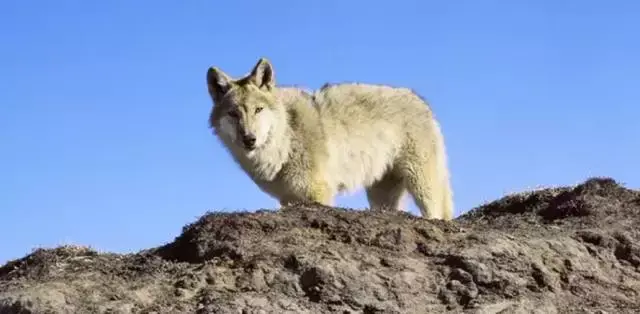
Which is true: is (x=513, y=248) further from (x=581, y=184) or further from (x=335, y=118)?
(x=335, y=118)

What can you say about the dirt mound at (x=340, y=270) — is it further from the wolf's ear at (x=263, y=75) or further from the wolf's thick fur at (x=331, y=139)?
the wolf's ear at (x=263, y=75)

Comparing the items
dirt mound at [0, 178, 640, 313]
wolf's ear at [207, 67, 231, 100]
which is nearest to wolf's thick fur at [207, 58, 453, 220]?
wolf's ear at [207, 67, 231, 100]

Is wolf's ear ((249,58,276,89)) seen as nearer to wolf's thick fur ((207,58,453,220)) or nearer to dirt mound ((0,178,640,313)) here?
wolf's thick fur ((207,58,453,220))

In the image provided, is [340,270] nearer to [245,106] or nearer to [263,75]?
[245,106]

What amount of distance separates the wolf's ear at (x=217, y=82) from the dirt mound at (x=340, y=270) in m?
3.30

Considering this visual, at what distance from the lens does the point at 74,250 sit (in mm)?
9328

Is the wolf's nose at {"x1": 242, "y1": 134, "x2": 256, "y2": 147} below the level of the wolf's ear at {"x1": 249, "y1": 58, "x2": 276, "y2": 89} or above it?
below

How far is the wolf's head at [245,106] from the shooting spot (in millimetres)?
12320

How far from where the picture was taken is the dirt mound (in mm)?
8016

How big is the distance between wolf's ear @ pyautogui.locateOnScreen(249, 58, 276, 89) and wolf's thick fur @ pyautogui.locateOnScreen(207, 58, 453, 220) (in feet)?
0.04

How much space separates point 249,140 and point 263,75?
0.94 meters

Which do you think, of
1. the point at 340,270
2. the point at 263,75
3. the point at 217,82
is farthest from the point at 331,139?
the point at 340,270

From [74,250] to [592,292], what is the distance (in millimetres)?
4622

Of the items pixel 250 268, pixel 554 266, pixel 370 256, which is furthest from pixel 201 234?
pixel 554 266
